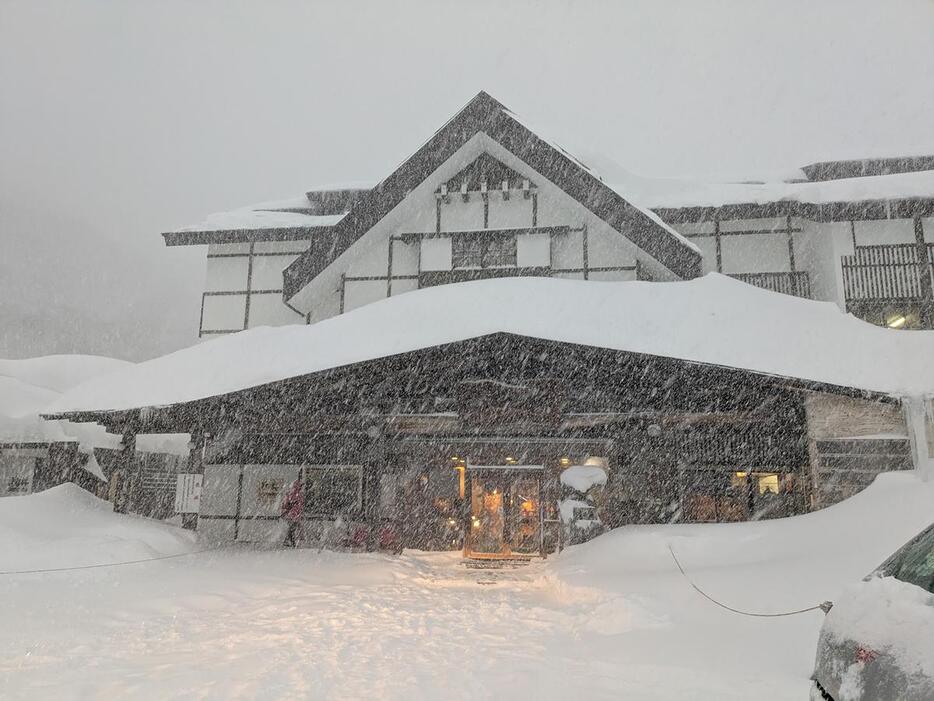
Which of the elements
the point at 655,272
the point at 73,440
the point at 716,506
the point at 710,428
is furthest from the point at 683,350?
the point at 73,440

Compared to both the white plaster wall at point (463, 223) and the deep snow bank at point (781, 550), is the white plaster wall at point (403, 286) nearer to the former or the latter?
the white plaster wall at point (463, 223)

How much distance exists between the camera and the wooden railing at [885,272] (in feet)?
51.7

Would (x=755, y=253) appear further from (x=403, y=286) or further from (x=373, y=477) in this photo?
(x=373, y=477)

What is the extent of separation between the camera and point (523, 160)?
1447 cm

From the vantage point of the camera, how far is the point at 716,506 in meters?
11.6

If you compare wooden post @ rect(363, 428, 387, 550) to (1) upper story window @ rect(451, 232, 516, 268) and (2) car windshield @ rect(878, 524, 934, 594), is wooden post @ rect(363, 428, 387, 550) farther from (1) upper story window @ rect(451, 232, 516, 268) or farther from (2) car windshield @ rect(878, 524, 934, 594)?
(2) car windshield @ rect(878, 524, 934, 594)

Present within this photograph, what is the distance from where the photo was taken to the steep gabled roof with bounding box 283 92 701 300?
13.6m

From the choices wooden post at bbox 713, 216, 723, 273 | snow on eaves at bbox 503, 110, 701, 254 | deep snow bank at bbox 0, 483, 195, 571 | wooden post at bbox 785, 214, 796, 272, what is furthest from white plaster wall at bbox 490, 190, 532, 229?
deep snow bank at bbox 0, 483, 195, 571

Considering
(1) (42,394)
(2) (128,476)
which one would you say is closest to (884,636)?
(2) (128,476)

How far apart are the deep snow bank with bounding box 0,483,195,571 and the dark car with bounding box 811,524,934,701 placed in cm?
1099

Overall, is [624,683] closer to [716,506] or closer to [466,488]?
[716,506]

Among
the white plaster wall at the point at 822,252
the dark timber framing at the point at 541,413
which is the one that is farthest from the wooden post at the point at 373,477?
the white plaster wall at the point at 822,252

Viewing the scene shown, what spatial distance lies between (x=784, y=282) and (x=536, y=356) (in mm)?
8561

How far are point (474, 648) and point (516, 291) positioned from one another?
676 centimetres
